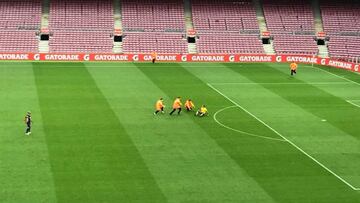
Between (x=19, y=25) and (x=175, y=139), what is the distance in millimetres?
40565

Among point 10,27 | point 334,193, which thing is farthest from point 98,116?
point 10,27

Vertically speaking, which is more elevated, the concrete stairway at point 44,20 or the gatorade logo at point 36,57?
the concrete stairway at point 44,20

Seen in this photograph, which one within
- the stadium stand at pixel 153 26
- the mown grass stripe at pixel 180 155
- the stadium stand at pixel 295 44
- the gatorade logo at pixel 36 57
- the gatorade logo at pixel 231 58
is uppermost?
the stadium stand at pixel 153 26

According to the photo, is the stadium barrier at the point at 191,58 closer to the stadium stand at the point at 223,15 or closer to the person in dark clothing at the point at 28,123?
the stadium stand at the point at 223,15

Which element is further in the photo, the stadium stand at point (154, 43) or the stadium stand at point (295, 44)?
the stadium stand at point (295, 44)

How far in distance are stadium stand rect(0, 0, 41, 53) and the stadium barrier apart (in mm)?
4443

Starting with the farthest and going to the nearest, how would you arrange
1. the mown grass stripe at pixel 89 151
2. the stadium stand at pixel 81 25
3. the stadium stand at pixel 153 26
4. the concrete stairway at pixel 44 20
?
the stadium stand at pixel 153 26 < the stadium stand at pixel 81 25 < the concrete stairway at pixel 44 20 < the mown grass stripe at pixel 89 151

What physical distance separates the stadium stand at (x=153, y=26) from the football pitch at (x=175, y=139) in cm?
1389

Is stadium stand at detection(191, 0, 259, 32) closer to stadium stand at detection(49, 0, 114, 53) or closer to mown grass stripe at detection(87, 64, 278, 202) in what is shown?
stadium stand at detection(49, 0, 114, 53)

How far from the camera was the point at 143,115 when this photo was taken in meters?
40.1

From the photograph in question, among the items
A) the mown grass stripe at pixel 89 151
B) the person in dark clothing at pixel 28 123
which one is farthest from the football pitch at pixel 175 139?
the person in dark clothing at pixel 28 123

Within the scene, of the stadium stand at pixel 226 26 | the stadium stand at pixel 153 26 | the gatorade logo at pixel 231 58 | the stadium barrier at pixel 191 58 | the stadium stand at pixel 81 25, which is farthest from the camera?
A: the stadium stand at pixel 226 26

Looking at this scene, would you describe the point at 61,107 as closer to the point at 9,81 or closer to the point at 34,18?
the point at 9,81

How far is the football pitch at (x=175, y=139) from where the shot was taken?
27.1m
